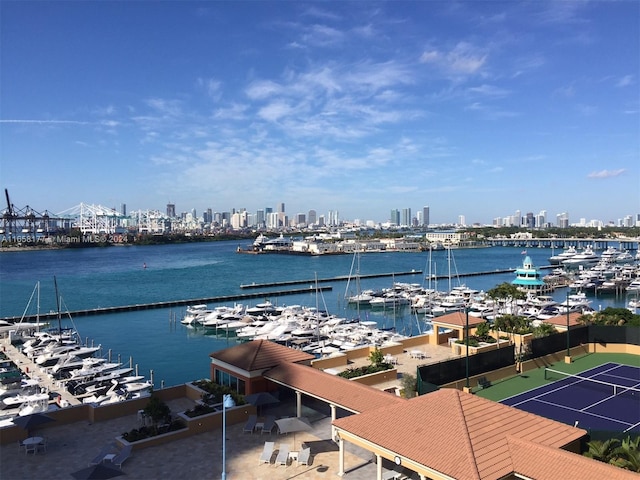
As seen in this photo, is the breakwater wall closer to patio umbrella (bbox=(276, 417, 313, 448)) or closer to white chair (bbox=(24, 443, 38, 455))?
white chair (bbox=(24, 443, 38, 455))

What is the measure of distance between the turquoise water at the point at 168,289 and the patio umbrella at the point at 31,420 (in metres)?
11.1

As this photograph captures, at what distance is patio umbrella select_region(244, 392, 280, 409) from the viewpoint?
491 inches

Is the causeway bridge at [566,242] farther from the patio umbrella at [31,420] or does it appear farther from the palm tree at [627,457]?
the patio umbrella at [31,420]

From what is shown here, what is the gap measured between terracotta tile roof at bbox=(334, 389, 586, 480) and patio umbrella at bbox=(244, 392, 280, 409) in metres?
3.48

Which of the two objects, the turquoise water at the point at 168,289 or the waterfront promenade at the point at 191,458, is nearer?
the waterfront promenade at the point at 191,458

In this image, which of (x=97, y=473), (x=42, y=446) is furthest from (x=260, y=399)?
(x=42, y=446)

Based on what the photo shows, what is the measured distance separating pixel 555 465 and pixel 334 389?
5.33 metres

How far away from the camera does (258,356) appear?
1416 centimetres

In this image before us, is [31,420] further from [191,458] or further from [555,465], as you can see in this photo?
[555,465]

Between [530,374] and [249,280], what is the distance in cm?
5119

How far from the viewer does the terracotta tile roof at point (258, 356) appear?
13828 millimetres

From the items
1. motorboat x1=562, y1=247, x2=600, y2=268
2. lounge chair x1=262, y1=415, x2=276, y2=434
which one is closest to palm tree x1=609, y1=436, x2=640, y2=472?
lounge chair x1=262, y1=415, x2=276, y2=434

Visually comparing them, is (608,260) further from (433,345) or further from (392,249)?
(433,345)

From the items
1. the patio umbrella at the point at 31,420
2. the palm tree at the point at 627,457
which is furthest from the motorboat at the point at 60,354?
the palm tree at the point at 627,457
